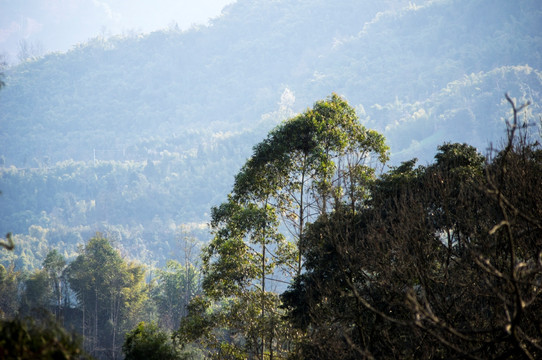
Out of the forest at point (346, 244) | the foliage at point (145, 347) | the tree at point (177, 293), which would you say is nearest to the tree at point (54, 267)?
the tree at point (177, 293)

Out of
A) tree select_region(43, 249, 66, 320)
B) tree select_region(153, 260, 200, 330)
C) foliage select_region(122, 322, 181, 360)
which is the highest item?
tree select_region(43, 249, 66, 320)

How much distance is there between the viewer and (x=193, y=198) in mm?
143375

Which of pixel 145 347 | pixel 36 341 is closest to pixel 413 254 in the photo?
pixel 145 347

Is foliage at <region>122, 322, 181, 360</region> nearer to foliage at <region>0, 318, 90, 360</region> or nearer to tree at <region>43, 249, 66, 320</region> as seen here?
foliage at <region>0, 318, 90, 360</region>

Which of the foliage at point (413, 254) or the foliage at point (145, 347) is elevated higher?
the foliage at point (413, 254)

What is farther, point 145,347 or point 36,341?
point 145,347

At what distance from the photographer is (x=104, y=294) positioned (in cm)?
4178

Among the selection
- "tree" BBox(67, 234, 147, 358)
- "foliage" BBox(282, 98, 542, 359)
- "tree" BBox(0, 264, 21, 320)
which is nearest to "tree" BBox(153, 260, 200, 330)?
"tree" BBox(67, 234, 147, 358)

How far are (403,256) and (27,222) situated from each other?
13702 centimetres

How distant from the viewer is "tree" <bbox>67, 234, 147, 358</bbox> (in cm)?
4141

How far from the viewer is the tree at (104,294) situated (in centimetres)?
4141

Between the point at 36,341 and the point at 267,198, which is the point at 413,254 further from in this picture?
the point at 36,341

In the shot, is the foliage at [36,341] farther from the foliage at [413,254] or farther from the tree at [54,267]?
the tree at [54,267]

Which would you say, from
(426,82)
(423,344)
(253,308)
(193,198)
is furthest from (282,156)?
(426,82)
